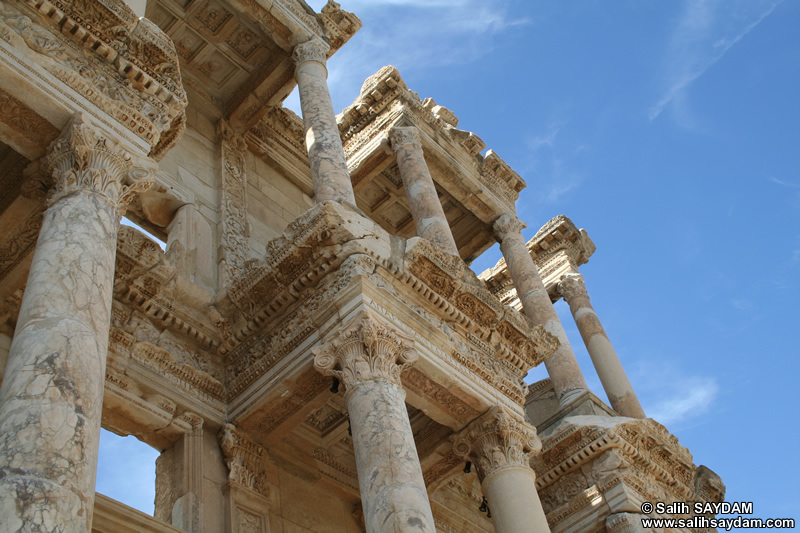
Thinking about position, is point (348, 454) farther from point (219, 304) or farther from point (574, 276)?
point (574, 276)

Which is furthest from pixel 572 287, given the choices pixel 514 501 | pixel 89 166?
pixel 89 166

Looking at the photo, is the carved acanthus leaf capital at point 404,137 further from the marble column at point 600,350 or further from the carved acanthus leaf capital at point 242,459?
the carved acanthus leaf capital at point 242,459

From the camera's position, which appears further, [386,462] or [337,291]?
[337,291]

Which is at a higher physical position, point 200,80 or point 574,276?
point 200,80

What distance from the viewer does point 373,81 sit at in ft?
60.5

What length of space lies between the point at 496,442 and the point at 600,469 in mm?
3395

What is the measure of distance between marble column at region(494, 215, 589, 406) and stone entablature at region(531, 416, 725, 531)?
122cm

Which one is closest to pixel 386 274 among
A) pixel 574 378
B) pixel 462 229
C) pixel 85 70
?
pixel 85 70

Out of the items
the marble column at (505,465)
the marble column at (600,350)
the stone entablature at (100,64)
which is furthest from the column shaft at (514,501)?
the marble column at (600,350)

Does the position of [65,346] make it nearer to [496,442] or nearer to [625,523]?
[496,442]

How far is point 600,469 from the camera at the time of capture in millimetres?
14453

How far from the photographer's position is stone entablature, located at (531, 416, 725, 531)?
14203 millimetres

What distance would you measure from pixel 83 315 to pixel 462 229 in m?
13.7

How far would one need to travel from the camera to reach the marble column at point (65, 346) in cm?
571
